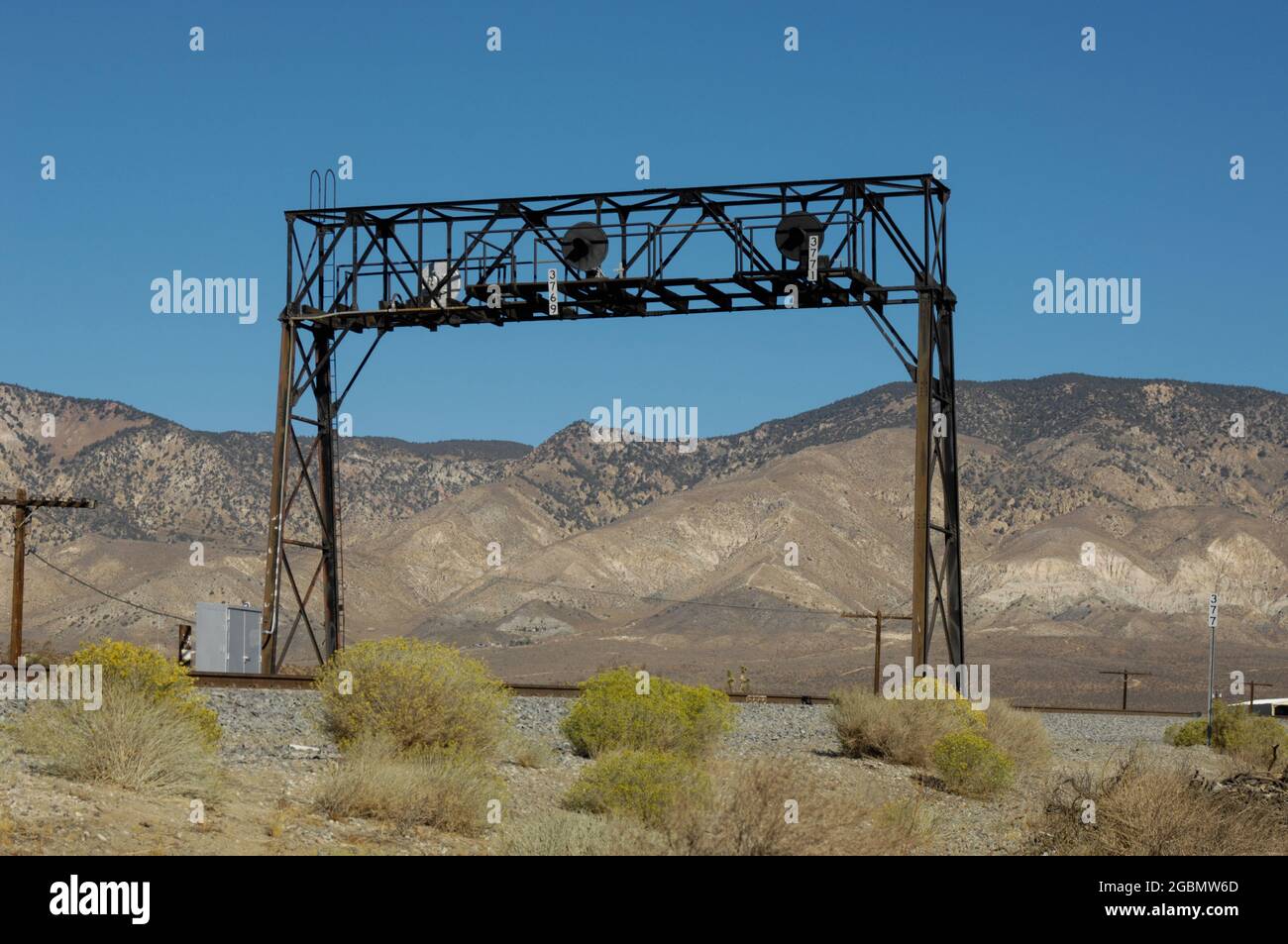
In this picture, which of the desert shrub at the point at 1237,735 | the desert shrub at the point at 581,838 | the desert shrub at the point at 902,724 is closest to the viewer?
the desert shrub at the point at 581,838

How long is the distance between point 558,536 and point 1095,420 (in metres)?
58.8

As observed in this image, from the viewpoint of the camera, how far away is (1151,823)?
609 inches

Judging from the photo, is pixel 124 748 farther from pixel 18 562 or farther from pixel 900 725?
pixel 18 562

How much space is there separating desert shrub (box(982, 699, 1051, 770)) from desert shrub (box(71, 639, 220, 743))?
12904mm

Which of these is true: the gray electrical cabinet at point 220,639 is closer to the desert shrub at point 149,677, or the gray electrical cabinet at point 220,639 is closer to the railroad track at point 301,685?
the railroad track at point 301,685

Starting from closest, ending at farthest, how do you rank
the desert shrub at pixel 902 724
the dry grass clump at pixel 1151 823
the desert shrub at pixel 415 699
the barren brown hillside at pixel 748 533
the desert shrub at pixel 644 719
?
the dry grass clump at pixel 1151 823
the desert shrub at pixel 415 699
the desert shrub at pixel 644 719
the desert shrub at pixel 902 724
the barren brown hillside at pixel 748 533

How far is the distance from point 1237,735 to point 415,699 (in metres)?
25.0

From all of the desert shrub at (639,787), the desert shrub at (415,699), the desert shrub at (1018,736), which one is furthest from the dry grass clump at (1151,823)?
the desert shrub at (1018,736)

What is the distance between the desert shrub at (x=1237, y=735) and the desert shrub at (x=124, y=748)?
24513 mm

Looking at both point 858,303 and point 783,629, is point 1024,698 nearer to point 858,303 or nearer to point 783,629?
point 783,629

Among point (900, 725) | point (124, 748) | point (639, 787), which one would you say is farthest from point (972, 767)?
point (124, 748)

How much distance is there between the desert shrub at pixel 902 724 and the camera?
2444 centimetres
